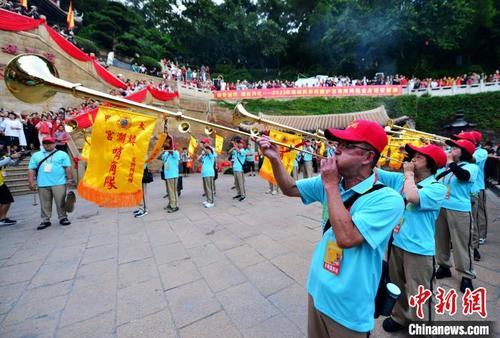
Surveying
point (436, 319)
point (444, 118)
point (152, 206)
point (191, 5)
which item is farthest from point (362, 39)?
point (436, 319)

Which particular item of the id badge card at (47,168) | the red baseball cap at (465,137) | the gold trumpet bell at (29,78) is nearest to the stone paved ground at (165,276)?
the id badge card at (47,168)

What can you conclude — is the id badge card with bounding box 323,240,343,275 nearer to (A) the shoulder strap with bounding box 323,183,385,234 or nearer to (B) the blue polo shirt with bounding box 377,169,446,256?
(A) the shoulder strap with bounding box 323,183,385,234

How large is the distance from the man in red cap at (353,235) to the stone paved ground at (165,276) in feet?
3.97

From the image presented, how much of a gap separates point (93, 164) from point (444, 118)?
26.7 meters

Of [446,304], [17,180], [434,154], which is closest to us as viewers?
[434,154]

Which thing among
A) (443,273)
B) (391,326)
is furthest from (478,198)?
(391,326)

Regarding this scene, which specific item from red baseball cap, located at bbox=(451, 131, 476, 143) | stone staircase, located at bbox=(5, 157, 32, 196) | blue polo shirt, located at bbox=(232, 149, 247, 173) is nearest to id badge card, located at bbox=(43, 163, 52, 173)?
blue polo shirt, located at bbox=(232, 149, 247, 173)

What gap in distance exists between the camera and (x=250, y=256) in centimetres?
420

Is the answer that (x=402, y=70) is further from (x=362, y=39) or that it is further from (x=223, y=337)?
(x=223, y=337)

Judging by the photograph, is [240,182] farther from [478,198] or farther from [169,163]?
[478,198]

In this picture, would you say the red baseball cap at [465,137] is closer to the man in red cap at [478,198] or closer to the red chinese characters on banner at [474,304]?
the man in red cap at [478,198]

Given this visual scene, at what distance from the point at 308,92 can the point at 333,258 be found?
944 inches

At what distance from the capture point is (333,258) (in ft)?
4.97

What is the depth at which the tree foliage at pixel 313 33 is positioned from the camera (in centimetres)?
2833
